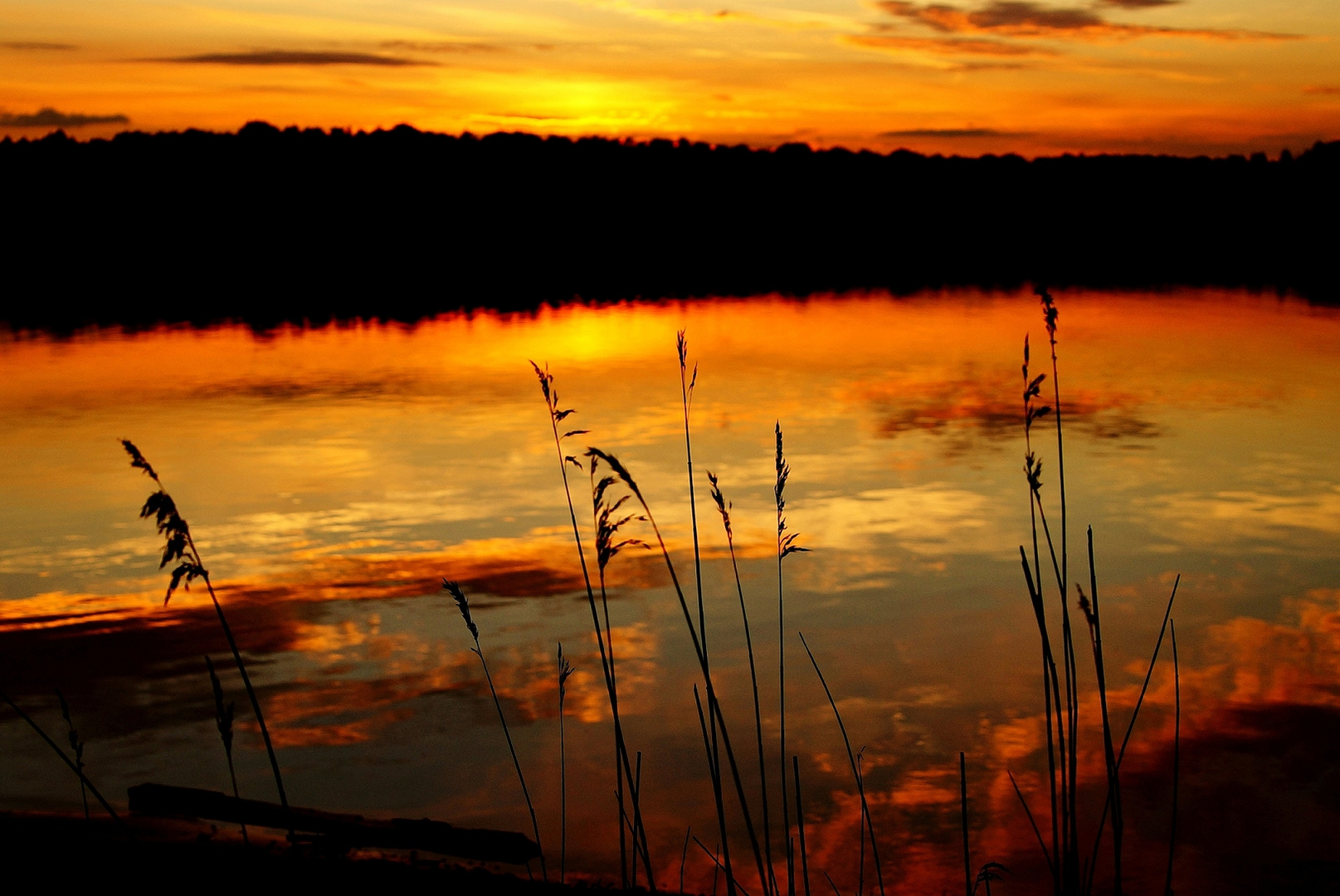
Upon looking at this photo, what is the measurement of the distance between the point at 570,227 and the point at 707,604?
59228 millimetres

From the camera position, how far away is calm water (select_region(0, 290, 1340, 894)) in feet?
14.2

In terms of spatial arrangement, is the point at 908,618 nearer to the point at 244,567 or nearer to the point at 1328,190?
the point at 244,567

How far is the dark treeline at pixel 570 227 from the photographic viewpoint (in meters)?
34.0

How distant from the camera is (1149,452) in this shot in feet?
34.4

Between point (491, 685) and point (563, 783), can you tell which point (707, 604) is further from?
point (491, 685)

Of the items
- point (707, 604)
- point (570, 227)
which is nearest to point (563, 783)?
point (707, 604)

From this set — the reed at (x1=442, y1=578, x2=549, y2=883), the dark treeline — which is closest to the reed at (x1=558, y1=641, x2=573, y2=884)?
the reed at (x1=442, y1=578, x2=549, y2=883)

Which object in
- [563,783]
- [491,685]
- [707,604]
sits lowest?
[707,604]

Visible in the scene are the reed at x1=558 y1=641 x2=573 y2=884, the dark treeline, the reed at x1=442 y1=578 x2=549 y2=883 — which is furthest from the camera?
the dark treeline

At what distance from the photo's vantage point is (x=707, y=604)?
638 centimetres

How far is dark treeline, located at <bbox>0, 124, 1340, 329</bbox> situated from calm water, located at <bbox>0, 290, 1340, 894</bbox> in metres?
14.6

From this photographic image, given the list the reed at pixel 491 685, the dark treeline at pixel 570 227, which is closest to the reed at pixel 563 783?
the reed at pixel 491 685

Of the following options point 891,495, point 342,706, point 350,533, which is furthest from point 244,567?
point 891,495

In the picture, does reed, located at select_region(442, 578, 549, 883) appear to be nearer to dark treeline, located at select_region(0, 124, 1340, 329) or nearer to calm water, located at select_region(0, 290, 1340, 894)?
calm water, located at select_region(0, 290, 1340, 894)
